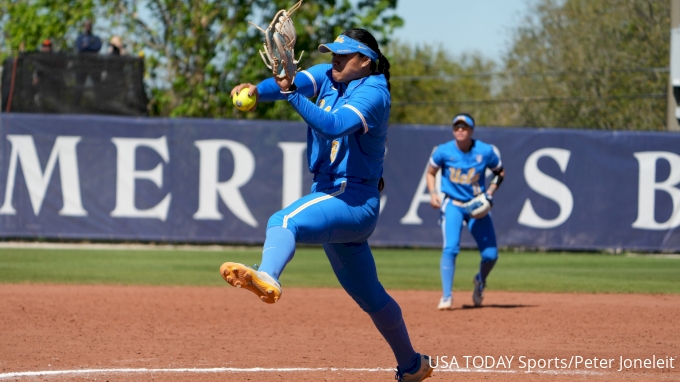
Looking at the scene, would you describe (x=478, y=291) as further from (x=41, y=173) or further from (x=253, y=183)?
(x=41, y=173)

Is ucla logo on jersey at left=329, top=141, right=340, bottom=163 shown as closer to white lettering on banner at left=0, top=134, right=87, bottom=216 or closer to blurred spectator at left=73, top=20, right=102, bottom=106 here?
white lettering on banner at left=0, top=134, right=87, bottom=216

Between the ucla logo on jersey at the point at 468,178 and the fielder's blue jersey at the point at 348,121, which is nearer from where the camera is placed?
the fielder's blue jersey at the point at 348,121

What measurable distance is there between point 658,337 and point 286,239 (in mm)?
4434

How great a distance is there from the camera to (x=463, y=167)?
9.65 metres

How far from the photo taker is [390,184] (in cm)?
1605

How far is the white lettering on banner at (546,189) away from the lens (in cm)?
1599

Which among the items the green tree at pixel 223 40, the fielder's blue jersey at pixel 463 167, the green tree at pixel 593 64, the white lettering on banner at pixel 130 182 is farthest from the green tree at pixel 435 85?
the fielder's blue jersey at pixel 463 167

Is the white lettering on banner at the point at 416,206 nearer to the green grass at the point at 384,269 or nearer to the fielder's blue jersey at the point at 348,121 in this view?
the green grass at the point at 384,269

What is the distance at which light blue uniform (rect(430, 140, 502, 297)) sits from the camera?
9492mm

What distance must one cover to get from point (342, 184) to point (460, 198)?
16.4 feet

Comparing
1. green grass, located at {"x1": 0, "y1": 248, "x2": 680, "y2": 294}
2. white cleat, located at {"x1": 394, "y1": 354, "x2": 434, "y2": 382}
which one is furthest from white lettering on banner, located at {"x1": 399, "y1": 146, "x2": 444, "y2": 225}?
white cleat, located at {"x1": 394, "y1": 354, "x2": 434, "y2": 382}

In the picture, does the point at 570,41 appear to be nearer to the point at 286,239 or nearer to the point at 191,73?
the point at 191,73

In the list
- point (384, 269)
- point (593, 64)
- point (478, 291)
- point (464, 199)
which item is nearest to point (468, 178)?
point (464, 199)

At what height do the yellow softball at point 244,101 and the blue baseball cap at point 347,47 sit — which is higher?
the blue baseball cap at point 347,47
